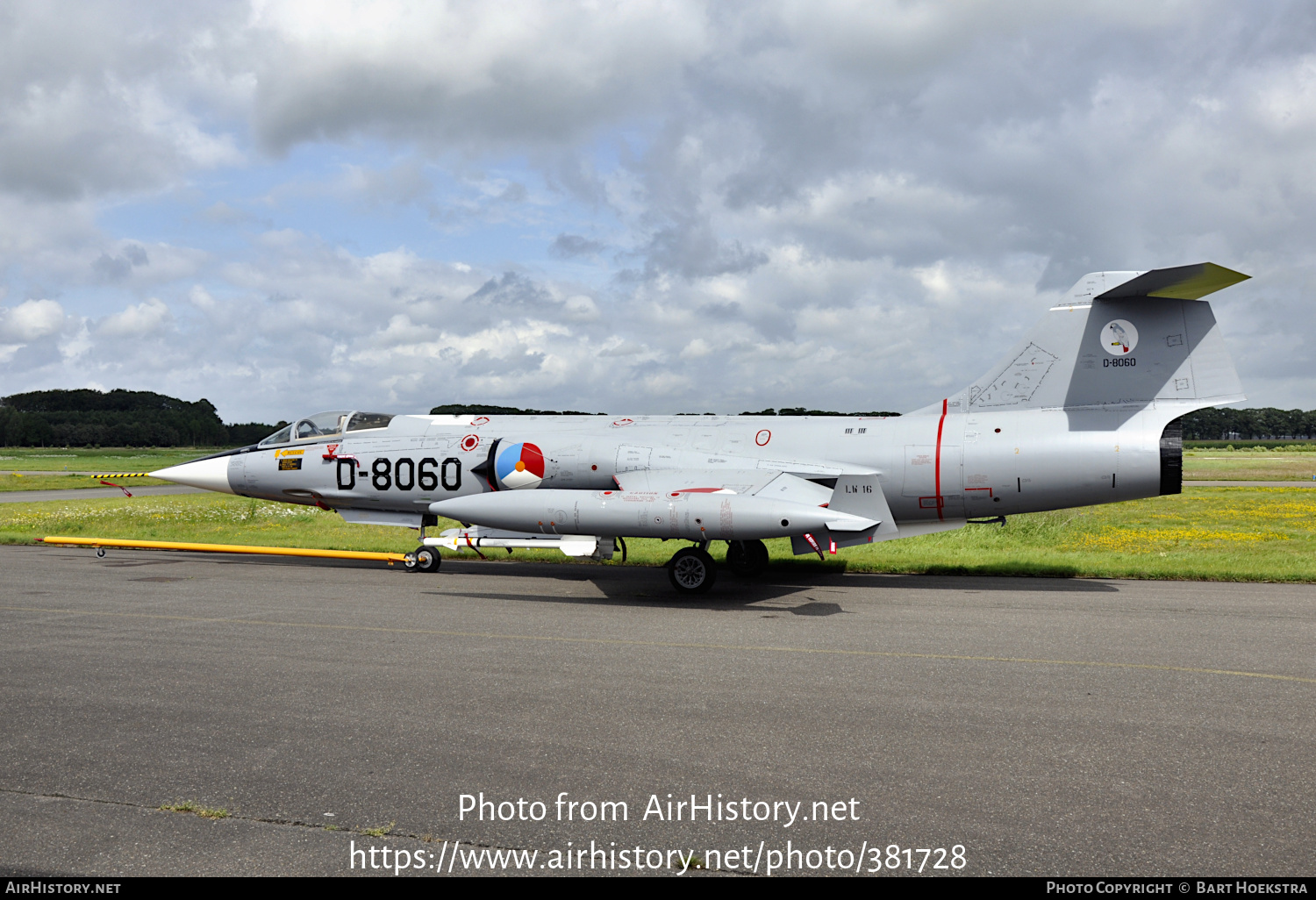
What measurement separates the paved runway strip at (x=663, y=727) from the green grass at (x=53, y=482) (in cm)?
3996

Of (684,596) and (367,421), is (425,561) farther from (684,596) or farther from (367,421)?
(684,596)

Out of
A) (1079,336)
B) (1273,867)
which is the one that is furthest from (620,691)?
(1079,336)

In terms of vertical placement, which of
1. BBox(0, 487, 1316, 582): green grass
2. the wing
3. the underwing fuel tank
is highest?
the wing

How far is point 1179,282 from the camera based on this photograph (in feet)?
41.1

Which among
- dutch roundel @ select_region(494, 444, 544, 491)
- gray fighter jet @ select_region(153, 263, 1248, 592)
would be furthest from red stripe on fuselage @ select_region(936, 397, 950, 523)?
dutch roundel @ select_region(494, 444, 544, 491)

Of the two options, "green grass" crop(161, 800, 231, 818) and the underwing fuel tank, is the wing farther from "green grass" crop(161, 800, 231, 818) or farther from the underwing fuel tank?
"green grass" crop(161, 800, 231, 818)

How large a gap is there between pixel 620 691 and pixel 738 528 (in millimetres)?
5114

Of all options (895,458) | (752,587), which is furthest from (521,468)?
(895,458)

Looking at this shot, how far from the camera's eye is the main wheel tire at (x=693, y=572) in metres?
13.2

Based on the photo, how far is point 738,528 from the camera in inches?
478

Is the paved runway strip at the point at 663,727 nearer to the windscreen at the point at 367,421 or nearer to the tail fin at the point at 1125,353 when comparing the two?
the tail fin at the point at 1125,353

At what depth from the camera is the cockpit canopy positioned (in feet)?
57.2

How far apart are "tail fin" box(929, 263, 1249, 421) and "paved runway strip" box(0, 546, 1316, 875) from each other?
132 inches

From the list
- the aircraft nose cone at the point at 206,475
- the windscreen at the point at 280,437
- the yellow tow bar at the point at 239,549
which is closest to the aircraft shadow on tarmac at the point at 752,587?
the yellow tow bar at the point at 239,549
